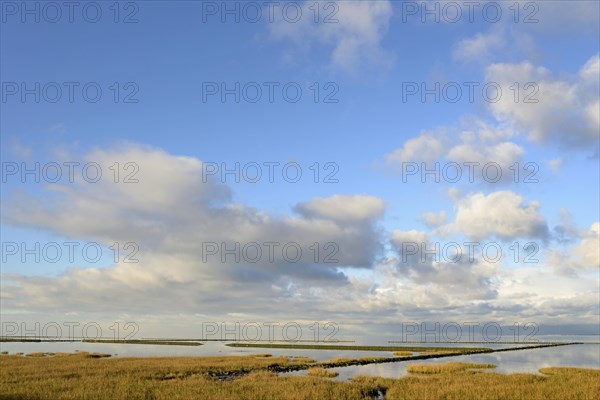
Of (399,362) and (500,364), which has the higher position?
(500,364)

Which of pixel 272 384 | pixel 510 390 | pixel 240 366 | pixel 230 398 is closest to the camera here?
pixel 230 398

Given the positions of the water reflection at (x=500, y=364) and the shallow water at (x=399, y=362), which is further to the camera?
the shallow water at (x=399, y=362)

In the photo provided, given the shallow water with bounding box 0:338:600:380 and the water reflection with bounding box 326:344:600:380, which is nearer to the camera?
the water reflection with bounding box 326:344:600:380

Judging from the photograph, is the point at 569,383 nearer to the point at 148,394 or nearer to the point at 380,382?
the point at 380,382

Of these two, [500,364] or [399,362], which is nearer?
[500,364]

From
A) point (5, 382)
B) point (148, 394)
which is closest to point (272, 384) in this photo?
point (148, 394)

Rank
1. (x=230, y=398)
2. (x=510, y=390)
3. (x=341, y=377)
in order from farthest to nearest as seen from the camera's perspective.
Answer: (x=341, y=377) → (x=510, y=390) → (x=230, y=398)

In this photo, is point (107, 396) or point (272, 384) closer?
point (107, 396)

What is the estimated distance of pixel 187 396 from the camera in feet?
112

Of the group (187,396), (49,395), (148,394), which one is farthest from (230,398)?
(49,395)

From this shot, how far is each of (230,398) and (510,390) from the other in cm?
2256

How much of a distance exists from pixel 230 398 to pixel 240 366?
1186 inches

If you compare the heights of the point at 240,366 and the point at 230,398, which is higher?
the point at 230,398

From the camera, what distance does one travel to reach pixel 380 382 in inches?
1690
